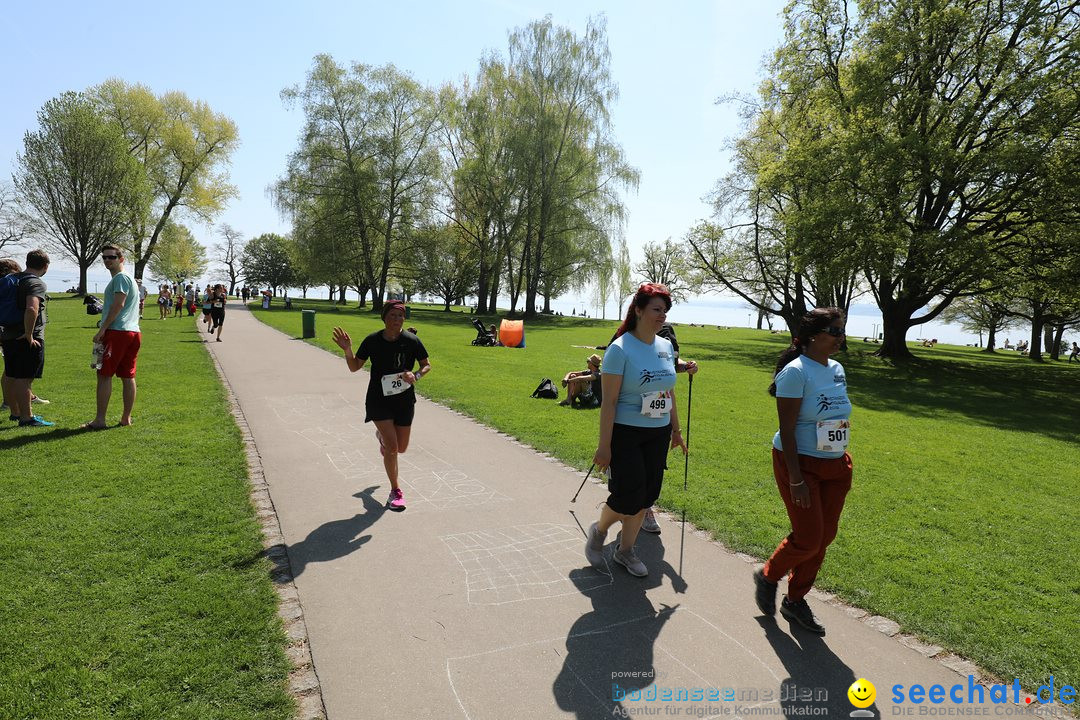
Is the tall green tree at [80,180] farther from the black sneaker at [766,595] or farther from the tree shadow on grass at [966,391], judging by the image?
the black sneaker at [766,595]

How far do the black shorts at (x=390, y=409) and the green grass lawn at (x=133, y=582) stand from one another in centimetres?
131

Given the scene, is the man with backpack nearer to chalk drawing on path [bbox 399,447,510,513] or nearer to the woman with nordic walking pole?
chalk drawing on path [bbox 399,447,510,513]

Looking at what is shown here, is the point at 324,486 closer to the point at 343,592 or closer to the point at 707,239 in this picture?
the point at 343,592

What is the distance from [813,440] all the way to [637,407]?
1.05 m

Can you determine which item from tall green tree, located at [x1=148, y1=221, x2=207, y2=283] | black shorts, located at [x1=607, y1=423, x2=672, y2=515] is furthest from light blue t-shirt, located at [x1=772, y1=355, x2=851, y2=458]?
tall green tree, located at [x1=148, y1=221, x2=207, y2=283]

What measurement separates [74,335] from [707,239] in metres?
27.7

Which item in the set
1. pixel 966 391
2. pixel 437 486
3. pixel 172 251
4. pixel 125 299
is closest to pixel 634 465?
pixel 437 486

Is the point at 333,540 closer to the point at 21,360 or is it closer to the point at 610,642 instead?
the point at 610,642

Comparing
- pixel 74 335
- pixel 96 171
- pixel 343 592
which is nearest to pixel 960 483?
pixel 343 592

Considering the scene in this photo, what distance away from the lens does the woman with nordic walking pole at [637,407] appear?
3.64 m

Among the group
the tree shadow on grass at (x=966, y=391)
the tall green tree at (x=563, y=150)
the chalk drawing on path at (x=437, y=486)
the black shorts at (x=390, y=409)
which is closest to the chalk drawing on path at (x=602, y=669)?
the chalk drawing on path at (x=437, y=486)

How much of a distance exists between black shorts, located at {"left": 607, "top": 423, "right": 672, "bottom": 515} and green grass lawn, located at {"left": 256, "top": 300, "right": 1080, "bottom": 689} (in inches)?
34.8

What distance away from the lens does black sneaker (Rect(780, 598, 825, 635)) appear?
3.39 meters

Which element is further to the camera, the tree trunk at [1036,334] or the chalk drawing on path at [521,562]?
the tree trunk at [1036,334]
